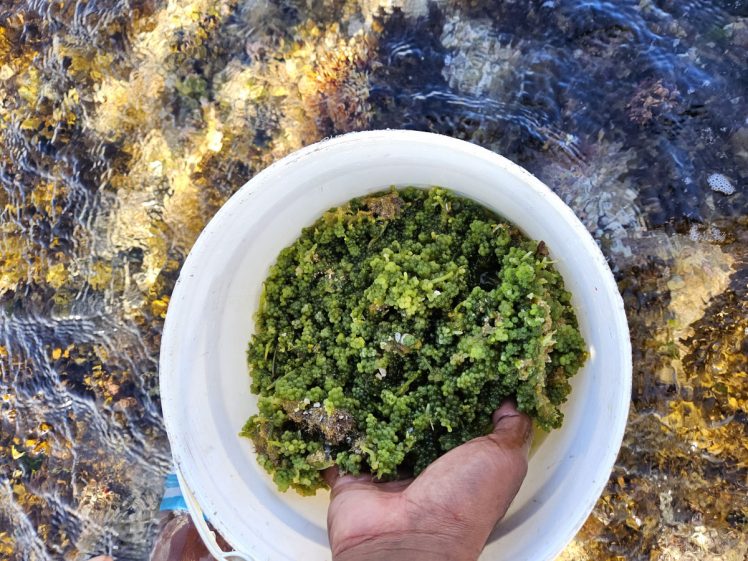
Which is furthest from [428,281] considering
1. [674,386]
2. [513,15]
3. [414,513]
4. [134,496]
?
[134,496]

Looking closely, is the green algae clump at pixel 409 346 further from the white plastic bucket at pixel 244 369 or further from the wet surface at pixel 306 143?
Answer: the wet surface at pixel 306 143

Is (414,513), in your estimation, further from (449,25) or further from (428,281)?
(449,25)

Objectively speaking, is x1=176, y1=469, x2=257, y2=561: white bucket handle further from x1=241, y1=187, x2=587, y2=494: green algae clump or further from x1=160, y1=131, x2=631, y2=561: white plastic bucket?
x1=241, y1=187, x2=587, y2=494: green algae clump

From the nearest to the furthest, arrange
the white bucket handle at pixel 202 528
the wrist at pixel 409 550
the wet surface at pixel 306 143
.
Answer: the wrist at pixel 409 550
the white bucket handle at pixel 202 528
the wet surface at pixel 306 143

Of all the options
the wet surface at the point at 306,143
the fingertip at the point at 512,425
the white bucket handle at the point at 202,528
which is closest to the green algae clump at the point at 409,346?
the fingertip at the point at 512,425

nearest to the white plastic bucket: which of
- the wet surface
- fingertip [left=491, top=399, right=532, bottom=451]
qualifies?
fingertip [left=491, top=399, right=532, bottom=451]

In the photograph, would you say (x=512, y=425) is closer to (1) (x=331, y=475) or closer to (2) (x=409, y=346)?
(2) (x=409, y=346)
